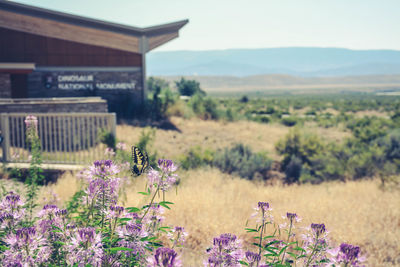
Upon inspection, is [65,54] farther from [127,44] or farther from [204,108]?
[204,108]

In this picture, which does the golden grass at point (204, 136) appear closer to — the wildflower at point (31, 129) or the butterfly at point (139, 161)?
the wildflower at point (31, 129)

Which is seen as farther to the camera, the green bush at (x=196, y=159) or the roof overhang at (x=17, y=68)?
the roof overhang at (x=17, y=68)

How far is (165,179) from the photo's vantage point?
7.54 ft

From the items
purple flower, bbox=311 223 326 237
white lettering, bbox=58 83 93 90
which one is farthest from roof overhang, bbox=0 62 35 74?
purple flower, bbox=311 223 326 237

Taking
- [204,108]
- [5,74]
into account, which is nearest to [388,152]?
[204,108]

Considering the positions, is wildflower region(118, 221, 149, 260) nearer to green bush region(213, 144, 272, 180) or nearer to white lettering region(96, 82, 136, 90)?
green bush region(213, 144, 272, 180)

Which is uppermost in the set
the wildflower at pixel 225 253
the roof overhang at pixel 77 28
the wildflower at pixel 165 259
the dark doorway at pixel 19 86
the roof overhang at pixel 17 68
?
the roof overhang at pixel 77 28

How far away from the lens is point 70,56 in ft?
69.3

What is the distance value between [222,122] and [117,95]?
6.48 meters

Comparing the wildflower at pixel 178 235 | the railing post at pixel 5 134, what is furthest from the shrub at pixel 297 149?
the wildflower at pixel 178 235

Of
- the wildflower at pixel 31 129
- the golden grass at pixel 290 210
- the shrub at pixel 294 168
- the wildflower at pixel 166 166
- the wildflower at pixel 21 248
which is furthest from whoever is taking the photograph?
Answer: the shrub at pixel 294 168

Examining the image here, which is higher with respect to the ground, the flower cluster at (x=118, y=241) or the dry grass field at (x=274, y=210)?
the flower cluster at (x=118, y=241)

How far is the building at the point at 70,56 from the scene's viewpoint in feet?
65.9

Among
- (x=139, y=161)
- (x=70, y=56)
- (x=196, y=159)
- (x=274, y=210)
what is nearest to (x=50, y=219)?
(x=139, y=161)
